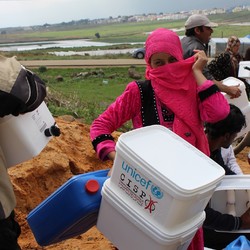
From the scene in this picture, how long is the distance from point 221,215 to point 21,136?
1272 mm

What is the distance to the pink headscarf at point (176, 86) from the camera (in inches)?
89.2

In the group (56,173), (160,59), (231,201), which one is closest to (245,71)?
(56,173)

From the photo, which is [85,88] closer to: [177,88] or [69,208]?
[177,88]

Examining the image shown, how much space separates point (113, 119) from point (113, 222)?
1.99 ft

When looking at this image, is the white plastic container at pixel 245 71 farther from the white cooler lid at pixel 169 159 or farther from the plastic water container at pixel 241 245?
the white cooler lid at pixel 169 159

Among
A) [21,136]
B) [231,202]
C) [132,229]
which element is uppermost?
[21,136]

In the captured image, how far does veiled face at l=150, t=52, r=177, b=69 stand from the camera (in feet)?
7.53

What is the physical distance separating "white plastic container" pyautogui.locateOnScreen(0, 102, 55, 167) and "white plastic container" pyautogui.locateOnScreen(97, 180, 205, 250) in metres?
0.36

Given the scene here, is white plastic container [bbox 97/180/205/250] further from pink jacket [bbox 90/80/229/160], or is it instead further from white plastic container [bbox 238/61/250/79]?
white plastic container [bbox 238/61/250/79]

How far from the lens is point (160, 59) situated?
2314 millimetres

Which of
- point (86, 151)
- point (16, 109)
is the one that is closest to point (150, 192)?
point (16, 109)

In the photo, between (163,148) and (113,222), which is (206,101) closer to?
(163,148)

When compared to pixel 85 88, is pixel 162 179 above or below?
above

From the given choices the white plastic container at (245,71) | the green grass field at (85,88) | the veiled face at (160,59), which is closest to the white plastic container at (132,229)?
the veiled face at (160,59)
